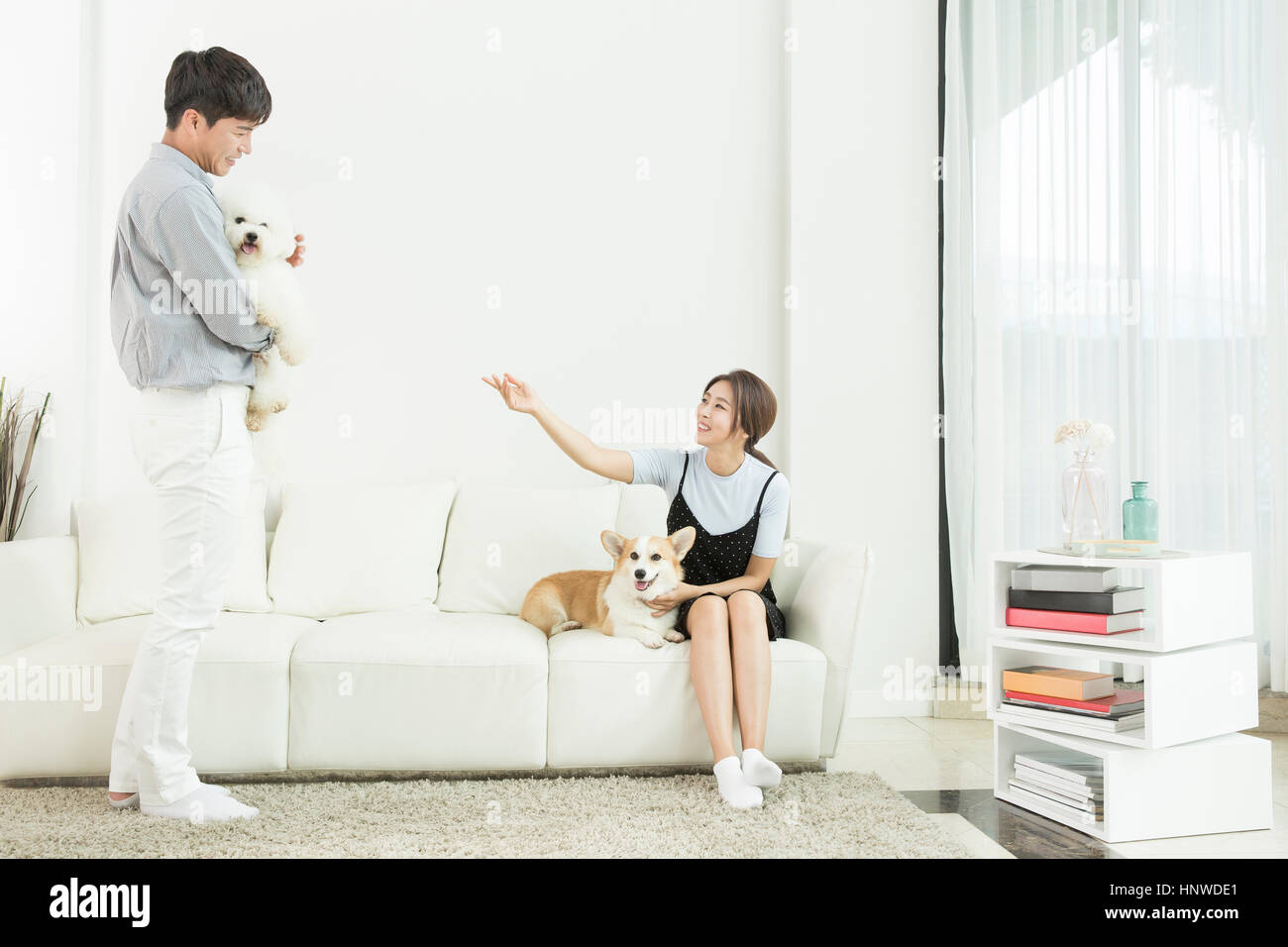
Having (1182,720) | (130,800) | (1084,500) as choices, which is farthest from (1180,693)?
(130,800)

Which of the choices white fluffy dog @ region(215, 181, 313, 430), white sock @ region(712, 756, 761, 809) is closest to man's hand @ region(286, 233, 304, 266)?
white fluffy dog @ region(215, 181, 313, 430)

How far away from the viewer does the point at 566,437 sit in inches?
90.9

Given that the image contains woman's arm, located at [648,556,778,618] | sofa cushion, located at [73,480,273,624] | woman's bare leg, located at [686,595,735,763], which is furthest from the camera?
sofa cushion, located at [73,480,273,624]

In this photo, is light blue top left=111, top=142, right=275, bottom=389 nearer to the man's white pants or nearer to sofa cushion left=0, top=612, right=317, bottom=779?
the man's white pants

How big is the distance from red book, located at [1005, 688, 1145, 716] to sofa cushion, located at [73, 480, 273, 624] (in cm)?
219

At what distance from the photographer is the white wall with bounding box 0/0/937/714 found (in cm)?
311

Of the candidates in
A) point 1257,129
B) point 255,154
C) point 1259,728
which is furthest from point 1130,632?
point 255,154

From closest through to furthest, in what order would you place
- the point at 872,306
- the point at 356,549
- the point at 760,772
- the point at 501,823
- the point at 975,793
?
the point at 501,823
the point at 760,772
the point at 975,793
the point at 356,549
the point at 872,306

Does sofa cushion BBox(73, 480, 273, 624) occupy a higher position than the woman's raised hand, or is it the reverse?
the woman's raised hand

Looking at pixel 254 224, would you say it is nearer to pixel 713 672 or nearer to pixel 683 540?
pixel 683 540

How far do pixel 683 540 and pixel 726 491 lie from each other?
0.21 m

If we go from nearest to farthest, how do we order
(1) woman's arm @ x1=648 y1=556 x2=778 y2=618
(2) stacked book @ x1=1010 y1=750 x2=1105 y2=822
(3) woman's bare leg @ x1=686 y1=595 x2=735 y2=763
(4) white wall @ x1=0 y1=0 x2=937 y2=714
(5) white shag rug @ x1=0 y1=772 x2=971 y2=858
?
(5) white shag rug @ x1=0 y1=772 x2=971 y2=858 < (2) stacked book @ x1=1010 y1=750 x2=1105 y2=822 < (3) woman's bare leg @ x1=686 y1=595 x2=735 y2=763 < (1) woman's arm @ x1=648 y1=556 x2=778 y2=618 < (4) white wall @ x1=0 y1=0 x2=937 y2=714

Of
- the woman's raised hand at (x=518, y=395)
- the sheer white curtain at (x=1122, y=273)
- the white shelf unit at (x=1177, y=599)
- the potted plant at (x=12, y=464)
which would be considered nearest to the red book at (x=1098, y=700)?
the white shelf unit at (x=1177, y=599)

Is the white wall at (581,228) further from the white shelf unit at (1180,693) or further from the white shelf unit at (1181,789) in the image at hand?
the white shelf unit at (1181,789)
